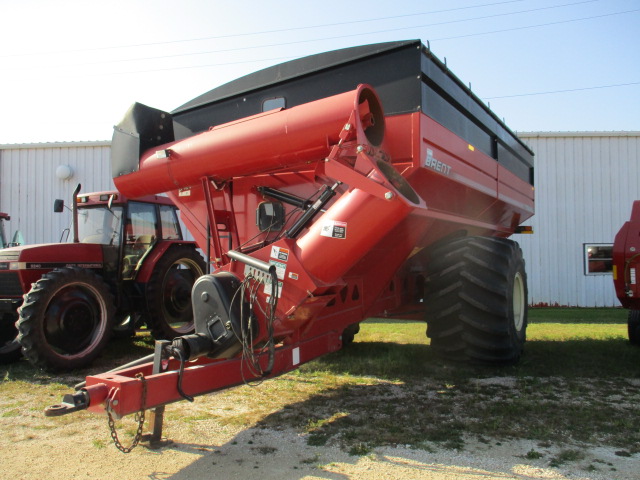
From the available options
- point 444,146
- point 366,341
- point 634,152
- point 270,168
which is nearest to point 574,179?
point 634,152

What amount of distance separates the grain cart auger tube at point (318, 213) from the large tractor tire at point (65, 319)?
1635 mm

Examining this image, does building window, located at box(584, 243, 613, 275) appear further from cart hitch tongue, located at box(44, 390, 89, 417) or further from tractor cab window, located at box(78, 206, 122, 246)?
cart hitch tongue, located at box(44, 390, 89, 417)

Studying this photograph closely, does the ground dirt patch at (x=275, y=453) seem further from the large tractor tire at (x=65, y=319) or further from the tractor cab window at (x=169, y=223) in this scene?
the tractor cab window at (x=169, y=223)

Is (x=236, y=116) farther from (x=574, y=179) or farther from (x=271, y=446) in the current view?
(x=574, y=179)

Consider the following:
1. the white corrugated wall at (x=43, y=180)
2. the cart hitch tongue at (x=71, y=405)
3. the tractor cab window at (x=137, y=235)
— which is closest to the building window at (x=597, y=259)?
the tractor cab window at (x=137, y=235)

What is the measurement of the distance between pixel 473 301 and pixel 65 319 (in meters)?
4.22

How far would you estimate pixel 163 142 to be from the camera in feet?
15.0

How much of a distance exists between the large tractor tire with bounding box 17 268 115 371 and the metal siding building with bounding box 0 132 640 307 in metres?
8.90

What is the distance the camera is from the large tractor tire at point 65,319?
5031 mm

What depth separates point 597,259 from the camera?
1359cm

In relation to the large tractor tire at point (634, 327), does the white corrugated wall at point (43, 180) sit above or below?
above

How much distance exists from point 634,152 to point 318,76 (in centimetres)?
1312

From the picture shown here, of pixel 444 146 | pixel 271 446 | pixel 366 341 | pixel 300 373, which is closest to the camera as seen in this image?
pixel 271 446

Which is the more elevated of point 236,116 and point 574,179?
point 574,179
